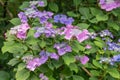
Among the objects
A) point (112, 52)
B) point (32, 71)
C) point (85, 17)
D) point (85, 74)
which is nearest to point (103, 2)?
point (85, 17)

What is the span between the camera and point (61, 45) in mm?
2010

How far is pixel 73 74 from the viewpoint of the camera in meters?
2.31

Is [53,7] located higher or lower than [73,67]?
higher

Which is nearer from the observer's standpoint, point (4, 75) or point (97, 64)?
point (97, 64)

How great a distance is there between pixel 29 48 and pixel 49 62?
0.14 meters

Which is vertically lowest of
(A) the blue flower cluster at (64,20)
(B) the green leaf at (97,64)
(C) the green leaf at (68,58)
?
(B) the green leaf at (97,64)

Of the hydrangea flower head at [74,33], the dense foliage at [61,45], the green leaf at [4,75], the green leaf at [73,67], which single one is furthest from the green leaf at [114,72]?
the green leaf at [4,75]

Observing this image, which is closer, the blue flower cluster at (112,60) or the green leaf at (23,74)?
the green leaf at (23,74)

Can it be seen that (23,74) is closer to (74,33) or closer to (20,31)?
(20,31)

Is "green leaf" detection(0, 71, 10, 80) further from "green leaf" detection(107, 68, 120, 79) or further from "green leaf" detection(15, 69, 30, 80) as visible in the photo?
"green leaf" detection(107, 68, 120, 79)

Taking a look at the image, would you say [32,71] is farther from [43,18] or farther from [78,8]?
[78,8]

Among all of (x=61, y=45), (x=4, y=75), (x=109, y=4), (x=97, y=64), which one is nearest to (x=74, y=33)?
(x=61, y=45)

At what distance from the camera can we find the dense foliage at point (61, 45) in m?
2.01

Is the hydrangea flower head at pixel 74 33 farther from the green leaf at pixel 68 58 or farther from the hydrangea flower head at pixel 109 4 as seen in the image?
the hydrangea flower head at pixel 109 4
